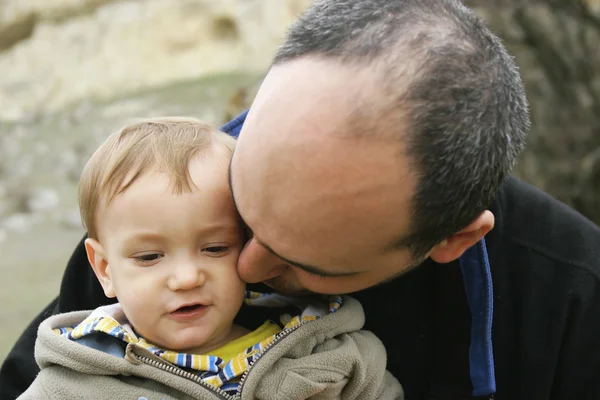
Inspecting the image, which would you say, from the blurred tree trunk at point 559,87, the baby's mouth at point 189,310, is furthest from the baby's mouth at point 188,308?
the blurred tree trunk at point 559,87

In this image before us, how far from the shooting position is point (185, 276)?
131 cm

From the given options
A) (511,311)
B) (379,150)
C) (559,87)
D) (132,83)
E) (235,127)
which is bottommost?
(132,83)

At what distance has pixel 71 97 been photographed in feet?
25.4

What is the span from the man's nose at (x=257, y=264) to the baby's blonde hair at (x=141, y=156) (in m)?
0.16

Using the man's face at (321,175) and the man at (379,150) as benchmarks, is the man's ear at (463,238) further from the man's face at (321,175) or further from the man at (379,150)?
the man's face at (321,175)

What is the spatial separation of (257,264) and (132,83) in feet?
21.9

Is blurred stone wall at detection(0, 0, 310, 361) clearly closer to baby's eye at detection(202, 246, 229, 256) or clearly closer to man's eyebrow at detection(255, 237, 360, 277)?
baby's eye at detection(202, 246, 229, 256)

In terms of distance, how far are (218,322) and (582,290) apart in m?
0.73

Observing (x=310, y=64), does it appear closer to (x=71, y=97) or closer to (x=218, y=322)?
(x=218, y=322)

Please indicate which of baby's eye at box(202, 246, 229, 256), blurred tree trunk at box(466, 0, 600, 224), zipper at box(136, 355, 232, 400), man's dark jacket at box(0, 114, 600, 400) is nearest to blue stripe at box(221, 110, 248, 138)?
man's dark jacket at box(0, 114, 600, 400)

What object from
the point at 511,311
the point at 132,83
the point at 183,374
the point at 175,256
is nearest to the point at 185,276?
the point at 175,256

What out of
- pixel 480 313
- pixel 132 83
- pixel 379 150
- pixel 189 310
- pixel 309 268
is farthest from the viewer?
pixel 132 83

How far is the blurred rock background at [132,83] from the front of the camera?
3336mm

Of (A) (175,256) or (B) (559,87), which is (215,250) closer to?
(A) (175,256)
